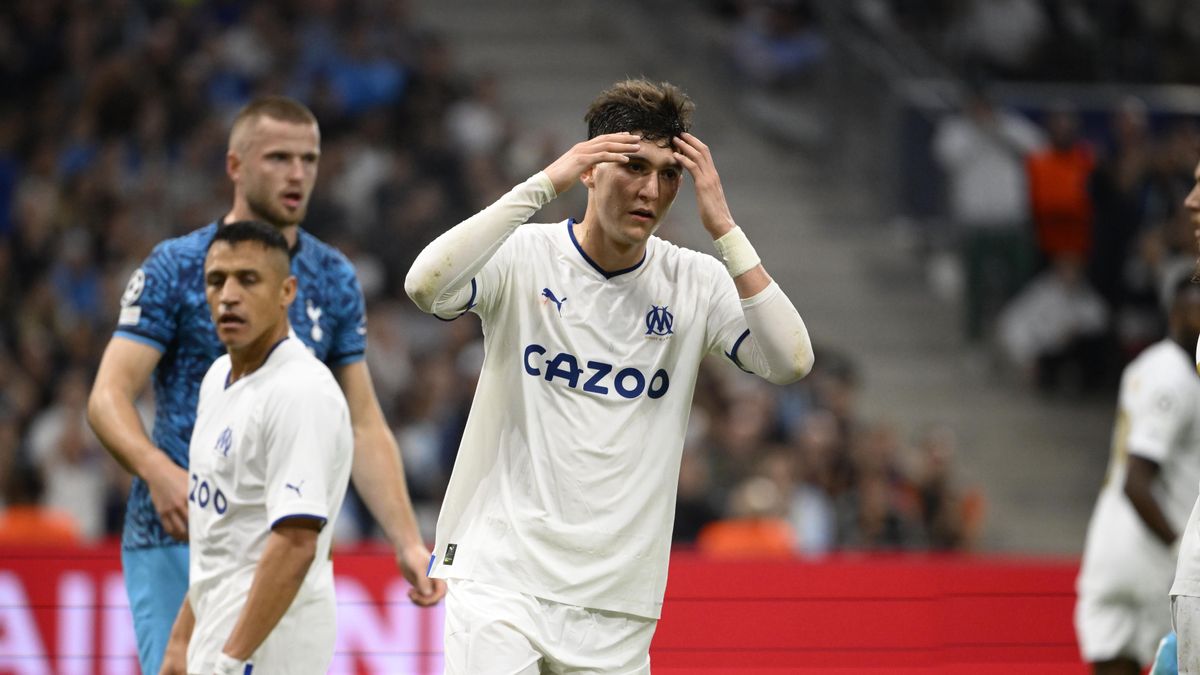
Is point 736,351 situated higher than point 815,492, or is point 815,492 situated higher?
point 736,351

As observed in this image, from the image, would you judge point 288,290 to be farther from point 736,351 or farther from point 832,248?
point 832,248

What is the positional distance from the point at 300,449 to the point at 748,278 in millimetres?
1363

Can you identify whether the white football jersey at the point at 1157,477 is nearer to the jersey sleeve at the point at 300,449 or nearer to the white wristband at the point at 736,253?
the white wristband at the point at 736,253

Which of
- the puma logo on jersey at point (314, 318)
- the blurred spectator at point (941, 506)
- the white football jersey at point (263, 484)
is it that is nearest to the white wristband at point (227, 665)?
the white football jersey at point (263, 484)

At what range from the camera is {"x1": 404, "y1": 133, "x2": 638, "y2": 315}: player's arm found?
4527 mm

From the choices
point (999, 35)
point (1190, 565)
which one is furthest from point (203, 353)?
point (999, 35)

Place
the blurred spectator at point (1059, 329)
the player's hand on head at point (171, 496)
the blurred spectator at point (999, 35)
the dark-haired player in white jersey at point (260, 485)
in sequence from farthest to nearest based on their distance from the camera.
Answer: the blurred spectator at point (999, 35) → the blurred spectator at point (1059, 329) → the player's hand on head at point (171, 496) → the dark-haired player in white jersey at point (260, 485)

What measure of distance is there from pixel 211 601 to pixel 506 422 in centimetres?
104

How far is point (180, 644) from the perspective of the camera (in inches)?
203

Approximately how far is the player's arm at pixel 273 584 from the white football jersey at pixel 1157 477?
166 inches

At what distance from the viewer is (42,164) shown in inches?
528

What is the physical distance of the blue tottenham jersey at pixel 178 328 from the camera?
→ 5754 mm

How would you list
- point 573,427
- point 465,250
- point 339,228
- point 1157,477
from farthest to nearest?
point 339,228
point 1157,477
point 573,427
point 465,250

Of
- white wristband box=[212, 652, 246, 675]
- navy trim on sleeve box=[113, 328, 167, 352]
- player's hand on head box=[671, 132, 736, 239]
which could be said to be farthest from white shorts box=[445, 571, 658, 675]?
navy trim on sleeve box=[113, 328, 167, 352]
